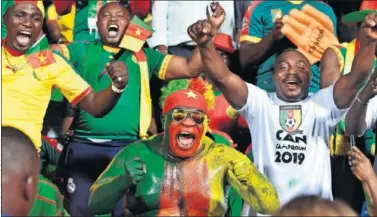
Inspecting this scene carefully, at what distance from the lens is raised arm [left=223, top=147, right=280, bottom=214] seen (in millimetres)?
6008

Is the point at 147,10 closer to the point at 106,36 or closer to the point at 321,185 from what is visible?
the point at 106,36

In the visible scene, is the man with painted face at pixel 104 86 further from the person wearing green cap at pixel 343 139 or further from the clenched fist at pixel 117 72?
the person wearing green cap at pixel 343 139

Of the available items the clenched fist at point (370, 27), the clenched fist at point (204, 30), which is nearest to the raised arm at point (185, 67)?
the clenched fist at point (204, 30)

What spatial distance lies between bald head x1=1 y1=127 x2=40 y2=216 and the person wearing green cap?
3.17m

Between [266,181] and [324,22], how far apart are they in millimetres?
1962

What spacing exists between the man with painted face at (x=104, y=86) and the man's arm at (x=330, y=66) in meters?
0.84

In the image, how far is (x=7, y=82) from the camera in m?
6.64

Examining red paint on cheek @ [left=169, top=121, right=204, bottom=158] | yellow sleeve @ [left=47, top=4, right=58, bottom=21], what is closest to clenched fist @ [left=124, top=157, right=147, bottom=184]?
red paint on cheek @ [left=169, top=121, right=204, bottom=158]

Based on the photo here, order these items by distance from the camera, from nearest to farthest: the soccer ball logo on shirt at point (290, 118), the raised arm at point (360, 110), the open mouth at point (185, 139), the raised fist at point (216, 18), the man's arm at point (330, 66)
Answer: the open mouth at point (185, 139), the raised arm at point (360, 110), the raised fist at point (216, 18), the soccer ball logo on shirt at point (290, 118), the man's arm at point (330, 66)

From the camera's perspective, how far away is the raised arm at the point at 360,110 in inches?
247

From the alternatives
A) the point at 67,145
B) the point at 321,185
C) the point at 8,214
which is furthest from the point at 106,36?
the point at 8,214

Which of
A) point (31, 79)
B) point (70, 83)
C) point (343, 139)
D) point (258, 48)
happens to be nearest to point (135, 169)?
point (70, 83)

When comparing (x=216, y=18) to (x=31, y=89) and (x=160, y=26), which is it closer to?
(x=31, y=89)

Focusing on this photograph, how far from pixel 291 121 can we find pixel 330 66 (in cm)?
76
